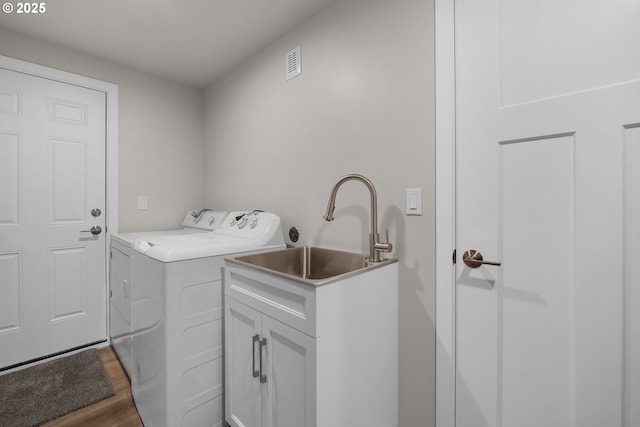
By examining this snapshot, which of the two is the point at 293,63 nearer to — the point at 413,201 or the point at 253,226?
the point at 253,226

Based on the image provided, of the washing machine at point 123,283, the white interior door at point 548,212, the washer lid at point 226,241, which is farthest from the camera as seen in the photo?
the washing machine at point 123,283

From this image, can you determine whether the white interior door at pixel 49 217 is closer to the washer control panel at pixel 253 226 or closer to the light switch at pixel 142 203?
the light switch at pixel 142 203

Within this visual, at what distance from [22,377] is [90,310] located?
20.0 inches

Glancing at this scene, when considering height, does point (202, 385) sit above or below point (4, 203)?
below

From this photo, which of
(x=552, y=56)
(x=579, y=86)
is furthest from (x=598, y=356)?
(x=552, y=56)

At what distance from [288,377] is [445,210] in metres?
0.89

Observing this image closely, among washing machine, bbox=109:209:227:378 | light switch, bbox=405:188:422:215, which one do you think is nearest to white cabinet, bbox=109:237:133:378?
washing machine, bbox=109:209:227:378

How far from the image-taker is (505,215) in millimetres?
1015

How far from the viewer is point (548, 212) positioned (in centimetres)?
93

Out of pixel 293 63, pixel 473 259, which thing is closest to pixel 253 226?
pixel 293 63

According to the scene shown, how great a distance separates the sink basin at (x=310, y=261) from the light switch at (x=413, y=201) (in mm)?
306

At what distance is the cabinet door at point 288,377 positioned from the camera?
0.92 m

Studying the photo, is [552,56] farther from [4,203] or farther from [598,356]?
[4,203]

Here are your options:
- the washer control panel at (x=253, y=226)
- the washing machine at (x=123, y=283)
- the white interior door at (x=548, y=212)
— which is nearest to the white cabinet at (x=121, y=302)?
the washing machine at (x=123, y=283)
